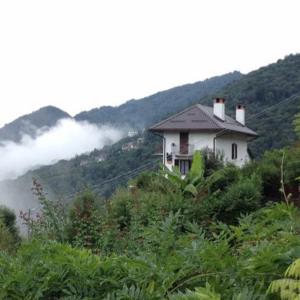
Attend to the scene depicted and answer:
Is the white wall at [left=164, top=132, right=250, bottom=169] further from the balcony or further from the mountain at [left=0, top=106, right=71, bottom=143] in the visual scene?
the mountain at [left=0, top=106, right=71, bottom=143]

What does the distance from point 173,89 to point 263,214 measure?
293 feet

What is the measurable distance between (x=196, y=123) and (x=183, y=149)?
1.91 metres

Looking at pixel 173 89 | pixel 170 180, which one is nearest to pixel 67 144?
pixel 173 89

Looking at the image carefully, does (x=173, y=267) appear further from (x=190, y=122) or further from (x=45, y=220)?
(x=190, y=122)

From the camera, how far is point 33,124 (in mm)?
110875

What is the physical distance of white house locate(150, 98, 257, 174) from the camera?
39188 mm

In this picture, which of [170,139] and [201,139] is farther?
[170,139]

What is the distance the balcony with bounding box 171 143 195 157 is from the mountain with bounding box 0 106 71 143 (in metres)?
69.8

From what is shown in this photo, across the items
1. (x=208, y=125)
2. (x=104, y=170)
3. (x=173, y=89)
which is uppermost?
(x=173, y=89)

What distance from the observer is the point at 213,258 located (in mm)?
2271

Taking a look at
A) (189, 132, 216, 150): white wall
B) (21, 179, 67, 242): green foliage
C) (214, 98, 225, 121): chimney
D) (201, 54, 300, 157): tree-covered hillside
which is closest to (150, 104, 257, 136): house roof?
(214, 98, 225, 121): chimney

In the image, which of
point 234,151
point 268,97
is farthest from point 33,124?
point 234,151

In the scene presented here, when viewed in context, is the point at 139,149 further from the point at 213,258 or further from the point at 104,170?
the point at 213,258

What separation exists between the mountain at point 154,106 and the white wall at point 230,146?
3567 cm
